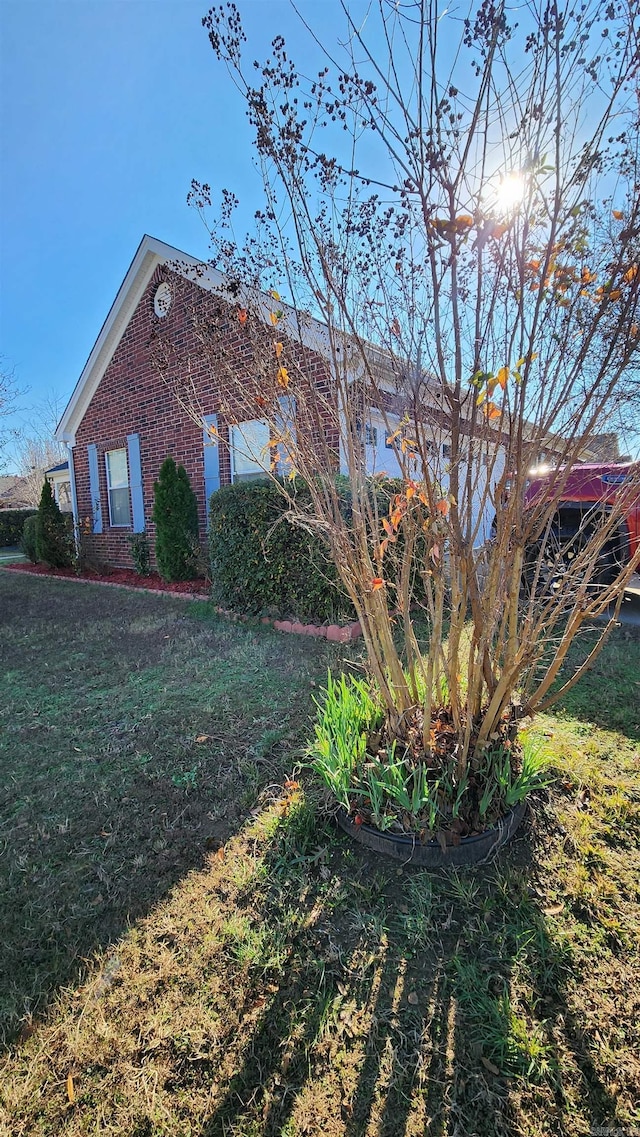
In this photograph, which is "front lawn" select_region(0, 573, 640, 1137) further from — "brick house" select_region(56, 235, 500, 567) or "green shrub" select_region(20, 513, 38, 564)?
"green shrub" select_region(20, 513, 38, 564)

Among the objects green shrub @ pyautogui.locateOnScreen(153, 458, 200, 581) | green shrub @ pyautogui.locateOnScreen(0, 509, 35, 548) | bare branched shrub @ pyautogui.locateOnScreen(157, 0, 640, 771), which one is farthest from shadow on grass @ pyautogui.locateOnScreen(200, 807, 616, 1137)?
green shrub @ pyautogui.locateOnScreen(0, 509, 35, 548)

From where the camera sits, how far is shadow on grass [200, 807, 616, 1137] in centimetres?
111

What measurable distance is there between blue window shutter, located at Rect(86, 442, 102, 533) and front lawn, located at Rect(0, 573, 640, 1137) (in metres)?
8.23

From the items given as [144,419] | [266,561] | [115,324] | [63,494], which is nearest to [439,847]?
[266,561]

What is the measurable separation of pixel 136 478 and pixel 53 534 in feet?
9.55

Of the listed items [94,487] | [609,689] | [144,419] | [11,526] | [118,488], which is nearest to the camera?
[609,689]

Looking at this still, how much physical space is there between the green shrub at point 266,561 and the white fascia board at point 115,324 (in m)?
3.37

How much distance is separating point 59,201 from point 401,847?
8.74 meters

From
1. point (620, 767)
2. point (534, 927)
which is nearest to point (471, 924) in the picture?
point (534, 927)

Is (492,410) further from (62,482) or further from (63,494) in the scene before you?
(63,494)

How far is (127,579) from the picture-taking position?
888 cm

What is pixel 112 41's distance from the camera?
4.01 m

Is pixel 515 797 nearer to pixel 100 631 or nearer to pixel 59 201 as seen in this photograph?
pixel 100 631

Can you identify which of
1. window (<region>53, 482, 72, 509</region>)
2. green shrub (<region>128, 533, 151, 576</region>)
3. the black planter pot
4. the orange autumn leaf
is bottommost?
the black planter pot
